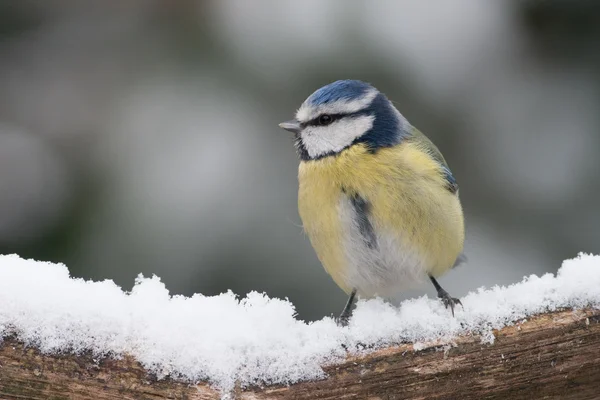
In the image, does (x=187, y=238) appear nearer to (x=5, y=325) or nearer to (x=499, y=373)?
(x=5, y=325)

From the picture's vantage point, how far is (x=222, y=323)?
139cm

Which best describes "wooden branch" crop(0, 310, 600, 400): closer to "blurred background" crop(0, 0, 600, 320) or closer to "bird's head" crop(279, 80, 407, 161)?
"bird's head" crop(279, 80, 407, 161)

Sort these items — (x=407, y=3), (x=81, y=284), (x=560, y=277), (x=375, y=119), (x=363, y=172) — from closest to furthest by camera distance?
(x=81, y=284) < (x=560, y=277) < (x=363, y=172) < (x=375, y=119) < (x=407, y=3)

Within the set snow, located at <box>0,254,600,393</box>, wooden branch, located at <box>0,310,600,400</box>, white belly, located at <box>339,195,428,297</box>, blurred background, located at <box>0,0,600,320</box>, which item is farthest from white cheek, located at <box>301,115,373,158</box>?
wooden branch, located at <box>0,310,600,400</box>

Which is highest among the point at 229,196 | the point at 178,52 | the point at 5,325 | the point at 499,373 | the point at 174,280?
the point at 178,52

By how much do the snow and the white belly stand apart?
1.25 feet

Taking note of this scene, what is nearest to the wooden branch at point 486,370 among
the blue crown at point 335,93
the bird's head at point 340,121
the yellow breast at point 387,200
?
the yellow breast at point 387,200

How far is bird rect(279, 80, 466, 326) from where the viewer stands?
73.7 inches

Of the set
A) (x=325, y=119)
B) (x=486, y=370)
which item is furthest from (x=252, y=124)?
(x=486, y=370)

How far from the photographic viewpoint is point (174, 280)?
93.0 inches

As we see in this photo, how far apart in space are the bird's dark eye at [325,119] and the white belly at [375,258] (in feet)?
0.90

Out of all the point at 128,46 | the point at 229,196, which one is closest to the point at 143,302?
the point at 229,196

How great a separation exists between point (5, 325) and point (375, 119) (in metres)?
1.20

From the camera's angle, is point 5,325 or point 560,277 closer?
point 5,325
